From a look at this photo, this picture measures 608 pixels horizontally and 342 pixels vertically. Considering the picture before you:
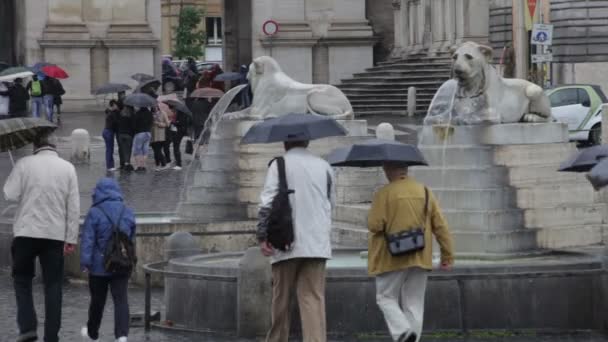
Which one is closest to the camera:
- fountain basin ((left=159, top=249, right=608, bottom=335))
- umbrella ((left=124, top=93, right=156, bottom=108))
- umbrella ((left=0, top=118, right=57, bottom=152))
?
umbrella ((left=0, top=118, right=57, bottom=152))

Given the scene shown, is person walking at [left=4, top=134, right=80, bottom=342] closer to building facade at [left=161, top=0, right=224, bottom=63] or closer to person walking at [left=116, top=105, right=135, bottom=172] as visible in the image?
person walking at [left=116, top=105, right=135, bottom=172]

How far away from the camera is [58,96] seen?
48062mm

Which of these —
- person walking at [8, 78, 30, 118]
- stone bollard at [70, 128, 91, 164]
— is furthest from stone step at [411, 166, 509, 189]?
person walking at [8, 78, 30, 118]

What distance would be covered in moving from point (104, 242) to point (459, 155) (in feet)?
11.9

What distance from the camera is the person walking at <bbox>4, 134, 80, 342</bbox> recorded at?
1411 centimetres

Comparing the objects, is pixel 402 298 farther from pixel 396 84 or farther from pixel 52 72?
pixel 396 84

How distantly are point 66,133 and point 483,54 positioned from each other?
96.0 feet

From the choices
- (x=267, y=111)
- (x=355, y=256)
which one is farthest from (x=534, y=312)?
(x=267, y=111)

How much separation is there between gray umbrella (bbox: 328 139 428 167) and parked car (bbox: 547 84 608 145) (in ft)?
82.0

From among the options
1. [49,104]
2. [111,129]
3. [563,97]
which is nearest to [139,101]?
[111,129]

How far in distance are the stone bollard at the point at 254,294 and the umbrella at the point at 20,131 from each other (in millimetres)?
1823

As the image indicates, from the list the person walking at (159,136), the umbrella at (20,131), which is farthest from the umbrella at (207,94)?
the umbrella at (20,131)

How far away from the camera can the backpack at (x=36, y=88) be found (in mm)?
45562

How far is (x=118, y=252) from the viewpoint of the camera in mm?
14266
